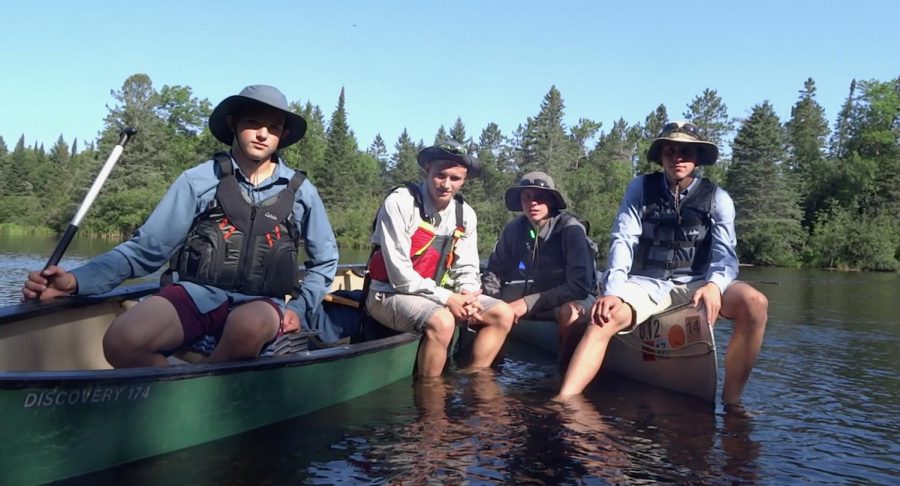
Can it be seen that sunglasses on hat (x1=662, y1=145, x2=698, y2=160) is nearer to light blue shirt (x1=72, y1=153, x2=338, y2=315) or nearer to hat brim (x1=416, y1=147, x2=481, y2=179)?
hat brim (x1=416, y1=147, x2=481, y2=179)

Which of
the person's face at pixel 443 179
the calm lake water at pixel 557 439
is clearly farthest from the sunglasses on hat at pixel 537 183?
the calm lake water at pixel 557 439

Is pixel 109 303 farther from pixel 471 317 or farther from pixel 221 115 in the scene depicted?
pixel 471 317

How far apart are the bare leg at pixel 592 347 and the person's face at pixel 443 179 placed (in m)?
1.34

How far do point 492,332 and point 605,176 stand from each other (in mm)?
60151

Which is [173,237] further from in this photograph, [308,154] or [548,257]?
[308,154]

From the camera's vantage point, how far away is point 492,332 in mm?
5309

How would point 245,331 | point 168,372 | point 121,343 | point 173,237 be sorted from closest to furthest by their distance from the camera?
point 168,372
point 121,343
point 245,331
point 173,237

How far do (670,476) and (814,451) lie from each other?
3.61 ft

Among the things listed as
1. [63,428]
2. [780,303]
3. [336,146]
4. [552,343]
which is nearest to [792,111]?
[336,146]

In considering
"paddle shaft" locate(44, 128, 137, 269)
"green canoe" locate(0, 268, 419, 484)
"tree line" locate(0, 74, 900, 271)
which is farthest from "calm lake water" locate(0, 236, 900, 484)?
"tree line" locate(0, 74, 900, 271)

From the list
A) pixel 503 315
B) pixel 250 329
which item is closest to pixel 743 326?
pixel 503 315

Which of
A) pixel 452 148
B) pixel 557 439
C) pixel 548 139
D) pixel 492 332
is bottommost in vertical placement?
pixel 557 439

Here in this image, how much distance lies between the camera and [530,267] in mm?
6059

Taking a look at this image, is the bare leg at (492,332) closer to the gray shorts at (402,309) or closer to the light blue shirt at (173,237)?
the gray shorts at (402,309)
